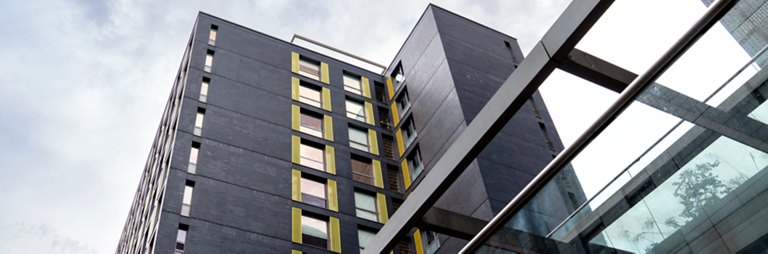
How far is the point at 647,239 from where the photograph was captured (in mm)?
4707

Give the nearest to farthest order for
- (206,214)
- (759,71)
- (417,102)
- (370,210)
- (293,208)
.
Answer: (759,71)
(206,214)
(293,208)
(370,210)
(417,102)

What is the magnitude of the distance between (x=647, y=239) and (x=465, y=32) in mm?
34803

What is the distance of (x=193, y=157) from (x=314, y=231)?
6177mm

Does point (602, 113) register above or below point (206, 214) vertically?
below

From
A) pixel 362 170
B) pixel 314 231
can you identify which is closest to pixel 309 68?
pixel 362 170

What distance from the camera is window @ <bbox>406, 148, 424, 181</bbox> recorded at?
118ft

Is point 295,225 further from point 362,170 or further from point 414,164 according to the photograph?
point 414,164

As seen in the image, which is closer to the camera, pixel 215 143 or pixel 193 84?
pixel 215 143

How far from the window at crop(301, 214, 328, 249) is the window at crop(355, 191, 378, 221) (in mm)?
2177

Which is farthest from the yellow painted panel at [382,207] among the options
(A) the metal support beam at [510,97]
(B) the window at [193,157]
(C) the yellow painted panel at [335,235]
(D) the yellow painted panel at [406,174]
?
(A) the metal support beam at [510,97]

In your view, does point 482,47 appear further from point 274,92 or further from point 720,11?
point 720,11

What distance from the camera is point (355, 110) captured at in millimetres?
40938

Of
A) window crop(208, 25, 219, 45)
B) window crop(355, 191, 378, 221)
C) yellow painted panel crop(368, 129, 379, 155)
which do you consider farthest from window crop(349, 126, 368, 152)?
window crop(208, 25, 219, 45)

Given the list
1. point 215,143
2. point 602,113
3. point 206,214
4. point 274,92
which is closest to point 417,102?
point 274,92
